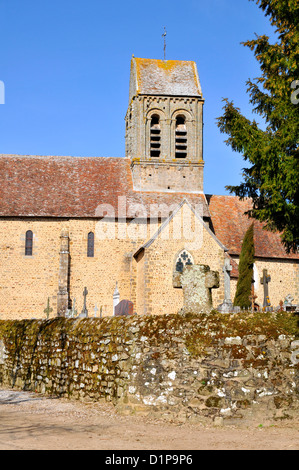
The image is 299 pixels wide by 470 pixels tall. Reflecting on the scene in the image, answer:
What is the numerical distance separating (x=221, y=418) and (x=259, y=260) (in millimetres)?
23134

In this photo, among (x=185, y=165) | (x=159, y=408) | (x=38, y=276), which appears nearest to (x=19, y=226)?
(x=38, y=276)

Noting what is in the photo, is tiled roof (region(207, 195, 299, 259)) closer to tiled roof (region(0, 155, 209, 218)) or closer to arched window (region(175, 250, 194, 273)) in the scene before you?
tiled roof (region(0, 155, 209, 218))

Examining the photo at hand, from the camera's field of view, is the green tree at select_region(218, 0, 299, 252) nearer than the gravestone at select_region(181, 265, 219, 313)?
No

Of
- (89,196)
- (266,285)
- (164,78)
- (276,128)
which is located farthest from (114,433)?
(164,78)

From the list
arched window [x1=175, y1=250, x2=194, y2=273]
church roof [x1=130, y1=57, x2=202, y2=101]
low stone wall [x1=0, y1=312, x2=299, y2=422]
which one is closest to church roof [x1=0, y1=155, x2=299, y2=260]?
arched window [x1=175, y1=250, x2=194, y2=273]

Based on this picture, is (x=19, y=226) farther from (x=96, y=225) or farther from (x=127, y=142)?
(x=127, y=142)

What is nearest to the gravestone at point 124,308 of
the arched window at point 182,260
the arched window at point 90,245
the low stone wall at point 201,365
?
the arched window at point 182,260

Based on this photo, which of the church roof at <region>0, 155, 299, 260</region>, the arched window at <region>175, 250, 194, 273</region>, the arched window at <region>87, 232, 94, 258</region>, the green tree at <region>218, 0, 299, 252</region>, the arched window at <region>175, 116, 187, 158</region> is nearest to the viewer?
the green tree at <region>218, 0, 299, 252</region>

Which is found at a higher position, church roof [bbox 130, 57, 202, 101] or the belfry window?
church roof [bbox 130, 57, 202, 101]

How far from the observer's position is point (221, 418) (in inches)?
309

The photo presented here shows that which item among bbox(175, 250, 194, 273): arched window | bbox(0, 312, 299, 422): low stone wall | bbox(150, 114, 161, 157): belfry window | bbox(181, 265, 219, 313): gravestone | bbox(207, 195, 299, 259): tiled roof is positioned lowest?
bbox(0, 312, 299, 422): low stone wall

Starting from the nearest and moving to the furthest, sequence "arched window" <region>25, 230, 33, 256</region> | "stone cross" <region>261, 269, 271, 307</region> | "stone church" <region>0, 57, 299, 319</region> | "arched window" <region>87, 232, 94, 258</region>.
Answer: "stone cross" <region>261, 269, 271, 307</region>
"stone church" <region>0, 57, 299, 319</region>
"arched window" <region>25, 230, 33, 256</region>
"arched window" <region>87, 232, 94, 258</region>

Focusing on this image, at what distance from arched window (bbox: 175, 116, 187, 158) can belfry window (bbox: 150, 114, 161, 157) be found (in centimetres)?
110

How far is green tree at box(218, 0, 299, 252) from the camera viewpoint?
12.4m
